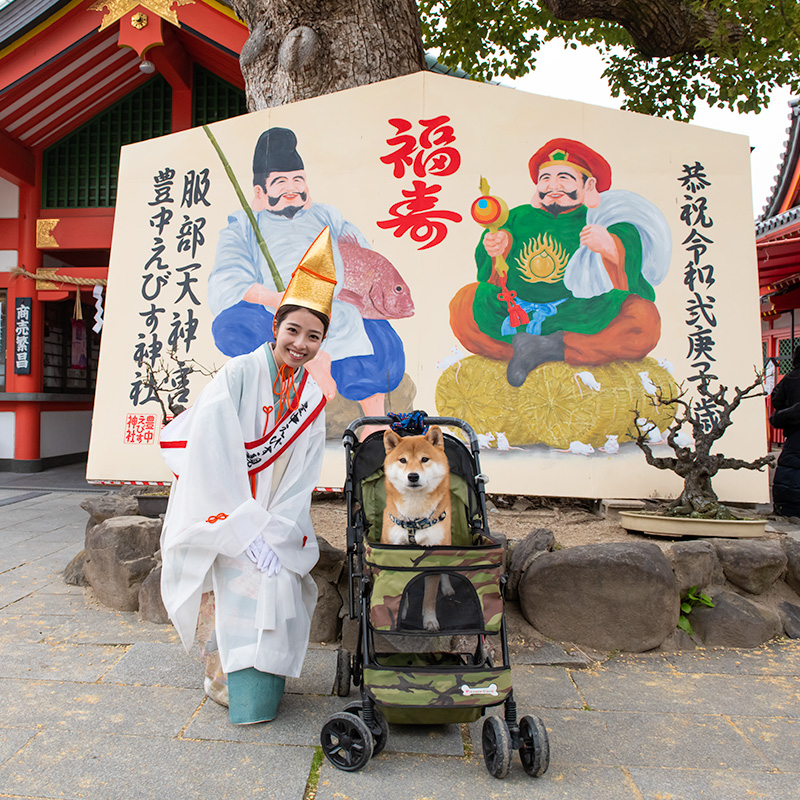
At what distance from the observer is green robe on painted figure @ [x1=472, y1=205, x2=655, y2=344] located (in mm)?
4746

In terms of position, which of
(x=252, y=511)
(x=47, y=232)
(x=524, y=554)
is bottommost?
(x=524, y=554)

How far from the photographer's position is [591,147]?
16.0 feet

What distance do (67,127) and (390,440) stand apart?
334 inches

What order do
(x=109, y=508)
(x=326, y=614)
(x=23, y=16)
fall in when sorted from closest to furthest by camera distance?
(x=326, y=614) → (x=109, y=508) → (x=23, y=16)

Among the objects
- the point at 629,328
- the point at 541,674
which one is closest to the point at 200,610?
the point at 541,674

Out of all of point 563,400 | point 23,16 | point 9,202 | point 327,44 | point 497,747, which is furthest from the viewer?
point 9,202

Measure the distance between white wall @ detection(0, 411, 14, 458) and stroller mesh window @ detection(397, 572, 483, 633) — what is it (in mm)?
9009

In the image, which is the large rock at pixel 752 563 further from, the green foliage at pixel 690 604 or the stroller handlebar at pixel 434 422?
the stroller handlebar at pixel 434 422

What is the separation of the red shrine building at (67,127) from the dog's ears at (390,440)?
5864 millimetres

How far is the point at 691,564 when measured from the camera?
350cm

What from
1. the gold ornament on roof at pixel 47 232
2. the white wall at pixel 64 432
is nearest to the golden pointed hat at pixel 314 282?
the gold ornament on roof at pixel 47 232

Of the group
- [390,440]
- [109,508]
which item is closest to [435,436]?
[390,440]

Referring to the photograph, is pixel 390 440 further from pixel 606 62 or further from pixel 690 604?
pixel 606 62

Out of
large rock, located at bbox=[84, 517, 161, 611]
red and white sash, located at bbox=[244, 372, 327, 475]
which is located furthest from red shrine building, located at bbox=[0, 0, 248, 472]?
red and white sash, located at bbox=[244, 372, 327, 475]
